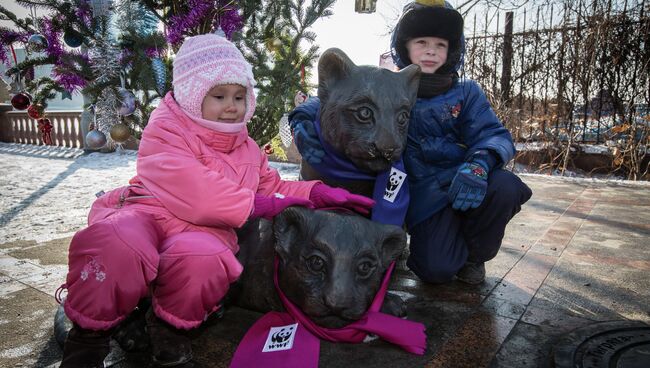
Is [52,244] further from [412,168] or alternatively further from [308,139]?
[412,168]

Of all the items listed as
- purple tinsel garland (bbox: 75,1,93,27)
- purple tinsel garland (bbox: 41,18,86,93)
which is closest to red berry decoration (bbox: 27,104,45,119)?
purple tinsel garland (bbox: 41,18,86,93)

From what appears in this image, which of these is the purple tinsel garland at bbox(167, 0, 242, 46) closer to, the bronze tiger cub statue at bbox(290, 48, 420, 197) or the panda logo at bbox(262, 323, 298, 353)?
the bronze tiger cub statue at bbox(290, 48, 420, 197)

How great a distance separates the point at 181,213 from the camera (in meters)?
1.89

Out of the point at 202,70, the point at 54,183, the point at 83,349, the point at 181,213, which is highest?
the point at 202,70

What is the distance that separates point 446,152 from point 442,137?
10 centimetres

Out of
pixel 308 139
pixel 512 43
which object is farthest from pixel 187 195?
pixel 512 43

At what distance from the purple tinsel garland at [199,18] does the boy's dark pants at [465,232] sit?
200cm

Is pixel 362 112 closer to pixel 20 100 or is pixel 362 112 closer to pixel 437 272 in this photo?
pixel 437 272

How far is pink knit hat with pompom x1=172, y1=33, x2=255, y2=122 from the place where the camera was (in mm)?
2127

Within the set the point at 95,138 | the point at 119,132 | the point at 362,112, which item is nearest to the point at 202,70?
the point at 362,112

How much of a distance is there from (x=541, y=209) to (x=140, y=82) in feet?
13.2

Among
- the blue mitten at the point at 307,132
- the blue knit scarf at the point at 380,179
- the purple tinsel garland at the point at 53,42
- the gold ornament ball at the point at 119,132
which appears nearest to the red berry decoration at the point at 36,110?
the purple tinsel garland at the point at 53,42

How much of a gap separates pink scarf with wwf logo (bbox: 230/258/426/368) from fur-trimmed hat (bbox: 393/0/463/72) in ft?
4.66

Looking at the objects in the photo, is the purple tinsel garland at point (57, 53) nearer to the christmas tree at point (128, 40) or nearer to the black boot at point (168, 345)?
the christmas tree at point (128, 40)
